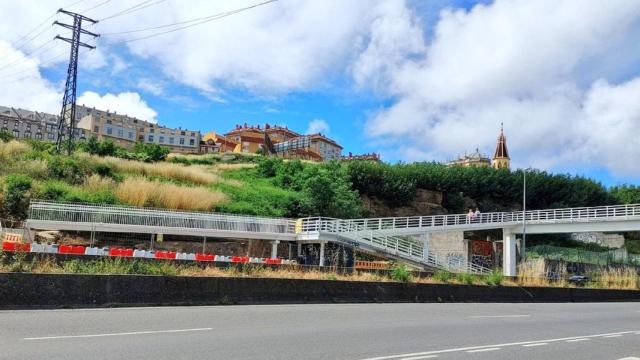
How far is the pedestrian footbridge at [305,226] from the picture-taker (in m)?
34.1

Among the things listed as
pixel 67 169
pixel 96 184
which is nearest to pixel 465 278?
pixel 96 184

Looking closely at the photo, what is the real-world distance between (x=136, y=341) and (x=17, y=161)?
4272cm

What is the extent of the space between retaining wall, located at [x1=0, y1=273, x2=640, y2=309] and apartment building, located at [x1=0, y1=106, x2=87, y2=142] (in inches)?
5065

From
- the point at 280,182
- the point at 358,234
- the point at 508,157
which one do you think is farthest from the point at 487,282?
the point at 508,157

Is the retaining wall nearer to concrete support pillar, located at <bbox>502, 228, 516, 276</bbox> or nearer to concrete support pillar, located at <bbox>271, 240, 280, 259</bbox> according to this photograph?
concrete support pillar, located at <bbox>271, 240, 280, 259</bbox>

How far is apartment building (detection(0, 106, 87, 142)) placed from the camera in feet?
451

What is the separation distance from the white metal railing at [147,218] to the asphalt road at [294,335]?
24.6m

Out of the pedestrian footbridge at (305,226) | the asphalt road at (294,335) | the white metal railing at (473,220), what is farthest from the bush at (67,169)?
the asphalt road at (294,335)

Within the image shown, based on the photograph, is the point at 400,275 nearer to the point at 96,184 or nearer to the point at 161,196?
the point at 161,196

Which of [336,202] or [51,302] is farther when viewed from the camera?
[336,202]

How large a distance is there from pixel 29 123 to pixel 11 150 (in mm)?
106810

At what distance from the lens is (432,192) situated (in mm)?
76188

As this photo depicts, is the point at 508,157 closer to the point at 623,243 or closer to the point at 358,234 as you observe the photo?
the point at 623,243

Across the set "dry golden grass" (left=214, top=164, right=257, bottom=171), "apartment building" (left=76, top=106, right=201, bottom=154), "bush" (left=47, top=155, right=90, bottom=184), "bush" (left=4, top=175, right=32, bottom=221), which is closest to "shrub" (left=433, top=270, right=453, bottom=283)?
"bush" (left=4, top=175, right=32, bottom=221)
